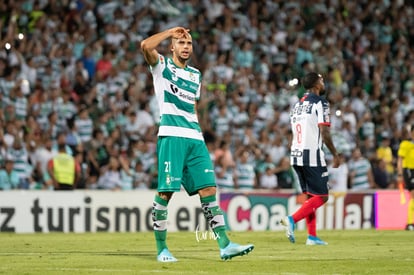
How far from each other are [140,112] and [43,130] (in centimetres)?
281

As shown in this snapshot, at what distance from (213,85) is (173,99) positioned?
15.1m

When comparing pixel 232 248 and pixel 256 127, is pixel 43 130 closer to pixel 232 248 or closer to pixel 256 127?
pixel 256 127

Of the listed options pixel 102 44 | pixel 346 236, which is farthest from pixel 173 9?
pixel 346 236

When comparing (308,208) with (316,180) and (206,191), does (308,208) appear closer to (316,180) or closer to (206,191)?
(316,180)

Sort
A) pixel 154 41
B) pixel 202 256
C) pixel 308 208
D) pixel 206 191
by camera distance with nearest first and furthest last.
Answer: pixel 154 41 < pixel 206 191 < pixel 202 256 < pixel 308 208

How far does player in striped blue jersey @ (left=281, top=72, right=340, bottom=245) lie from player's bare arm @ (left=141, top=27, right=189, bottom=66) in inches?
161

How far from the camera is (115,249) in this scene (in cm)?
1468

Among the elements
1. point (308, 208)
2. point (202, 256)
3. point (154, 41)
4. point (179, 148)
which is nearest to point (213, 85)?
point (308, 208)

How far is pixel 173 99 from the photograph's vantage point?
40.3 ft

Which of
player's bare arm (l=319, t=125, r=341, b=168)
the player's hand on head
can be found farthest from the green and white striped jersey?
player's bare arm (l=319, t=125, r=341, b=168)

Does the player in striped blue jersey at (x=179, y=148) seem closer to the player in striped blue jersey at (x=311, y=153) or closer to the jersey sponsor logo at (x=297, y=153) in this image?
the player in striped blue jersey at (x=311, y=153)

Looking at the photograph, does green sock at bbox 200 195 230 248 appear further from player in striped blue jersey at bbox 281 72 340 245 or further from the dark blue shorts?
the dark blue shorts

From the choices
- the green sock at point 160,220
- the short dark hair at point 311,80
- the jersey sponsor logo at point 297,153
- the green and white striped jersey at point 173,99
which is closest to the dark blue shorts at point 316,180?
the jersey sponsor logo at point 297,153

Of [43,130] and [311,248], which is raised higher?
[43,130]
